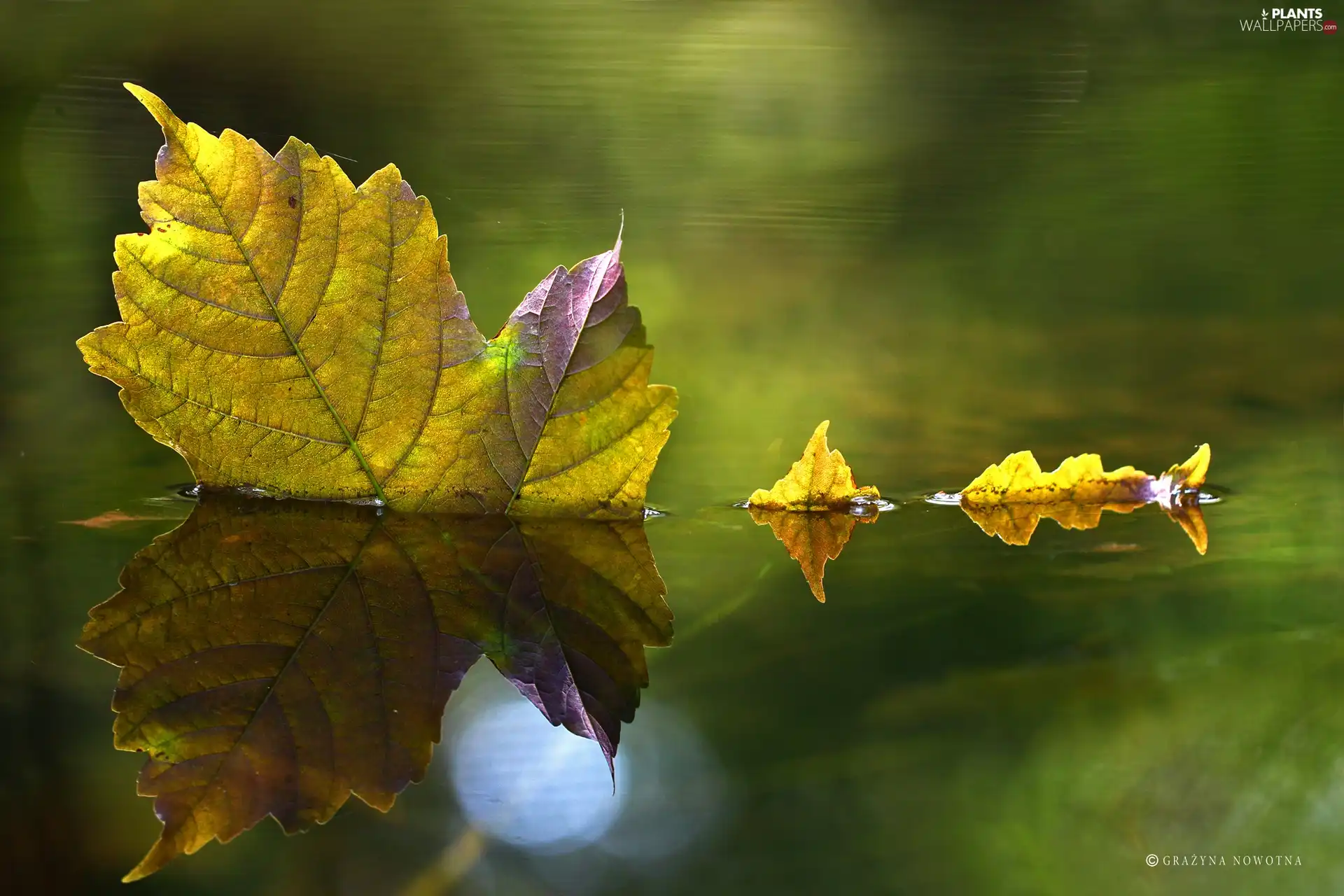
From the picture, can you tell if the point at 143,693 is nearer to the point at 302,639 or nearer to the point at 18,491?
the point at 302,639

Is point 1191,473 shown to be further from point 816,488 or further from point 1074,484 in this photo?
point 816,488

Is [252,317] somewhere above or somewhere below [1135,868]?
above

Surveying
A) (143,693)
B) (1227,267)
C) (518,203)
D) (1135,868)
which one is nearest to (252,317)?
(143,693)

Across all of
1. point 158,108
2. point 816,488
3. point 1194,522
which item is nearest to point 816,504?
point 816,488

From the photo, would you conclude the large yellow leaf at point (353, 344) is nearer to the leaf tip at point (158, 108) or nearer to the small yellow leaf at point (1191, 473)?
the leaf tip at point (158, 108)

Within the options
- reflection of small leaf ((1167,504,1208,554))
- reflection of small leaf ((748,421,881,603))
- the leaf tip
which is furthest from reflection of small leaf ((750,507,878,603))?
the leaf tip

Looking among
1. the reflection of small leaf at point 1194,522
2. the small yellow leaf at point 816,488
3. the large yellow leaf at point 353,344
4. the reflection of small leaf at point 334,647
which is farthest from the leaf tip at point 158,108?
the reflection of small leaf at point 1194,522
